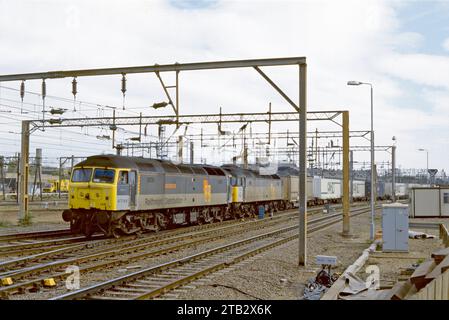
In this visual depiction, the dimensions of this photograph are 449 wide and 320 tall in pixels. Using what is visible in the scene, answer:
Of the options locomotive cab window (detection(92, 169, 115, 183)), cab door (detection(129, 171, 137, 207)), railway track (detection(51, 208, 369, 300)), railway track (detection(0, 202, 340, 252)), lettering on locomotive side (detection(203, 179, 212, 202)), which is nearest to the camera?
railway track (detection(51, 208, 369, 300))

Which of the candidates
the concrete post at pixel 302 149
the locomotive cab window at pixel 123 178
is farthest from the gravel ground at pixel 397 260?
the locomotive cab window at pixel 123 178

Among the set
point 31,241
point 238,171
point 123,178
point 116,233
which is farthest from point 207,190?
point 31,241

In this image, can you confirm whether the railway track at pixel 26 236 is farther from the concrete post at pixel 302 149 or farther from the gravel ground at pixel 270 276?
the concrete post at pixel 302 149

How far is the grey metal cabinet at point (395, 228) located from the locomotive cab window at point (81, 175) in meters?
11.5

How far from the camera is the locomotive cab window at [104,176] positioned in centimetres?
2069

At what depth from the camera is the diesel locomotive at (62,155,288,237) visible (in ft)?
67.9

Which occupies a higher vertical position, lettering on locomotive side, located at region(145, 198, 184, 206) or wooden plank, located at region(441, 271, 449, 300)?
lettering on locomotive side, located at region(145, 198, 184, 206)

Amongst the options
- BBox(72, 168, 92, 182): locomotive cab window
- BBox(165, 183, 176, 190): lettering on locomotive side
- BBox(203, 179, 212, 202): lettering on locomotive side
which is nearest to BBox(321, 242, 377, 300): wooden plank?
BBox(165, 183, 176, 190): lettering on locomotive side

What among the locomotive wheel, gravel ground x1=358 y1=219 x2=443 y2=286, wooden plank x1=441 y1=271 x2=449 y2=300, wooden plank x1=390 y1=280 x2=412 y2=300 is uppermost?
wooden plank x1=441 y1=271 x2=449 y2=300

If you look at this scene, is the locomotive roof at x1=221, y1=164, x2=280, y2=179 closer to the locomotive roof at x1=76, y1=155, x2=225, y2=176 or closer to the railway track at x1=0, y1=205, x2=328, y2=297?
the locomotive roof at x1=76, y1=155, x2=225, y2=176

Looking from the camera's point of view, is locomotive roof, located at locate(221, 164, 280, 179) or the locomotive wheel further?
locomotive roof, located at locate(221, 164, 280, 179)

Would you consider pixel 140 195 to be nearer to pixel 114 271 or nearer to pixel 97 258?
pixel 97 258
